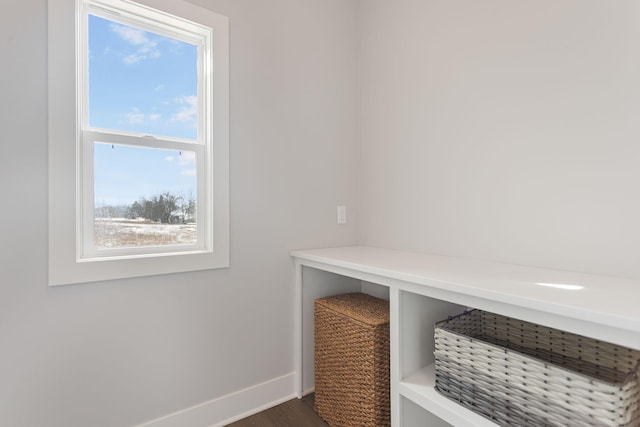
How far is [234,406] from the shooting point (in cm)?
176

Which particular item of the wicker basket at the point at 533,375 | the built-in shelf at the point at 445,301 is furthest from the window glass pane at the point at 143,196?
the wicker basket at the point at 533,375

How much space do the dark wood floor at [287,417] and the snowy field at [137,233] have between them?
1.01 metres

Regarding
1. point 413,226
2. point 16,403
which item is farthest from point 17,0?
point 413,226

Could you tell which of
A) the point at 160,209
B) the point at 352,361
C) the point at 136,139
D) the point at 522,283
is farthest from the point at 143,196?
the point at 522,283

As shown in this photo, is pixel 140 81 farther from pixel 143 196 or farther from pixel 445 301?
pixel 445 301

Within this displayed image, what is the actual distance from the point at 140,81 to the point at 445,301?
1.76 m

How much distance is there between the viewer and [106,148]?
1.50 meters

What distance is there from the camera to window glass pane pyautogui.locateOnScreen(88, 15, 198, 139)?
1480 millimetres

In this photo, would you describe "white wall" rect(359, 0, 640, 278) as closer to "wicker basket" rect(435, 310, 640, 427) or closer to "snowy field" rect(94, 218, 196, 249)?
"wicker basket" rect(435, 310, 640, 427)

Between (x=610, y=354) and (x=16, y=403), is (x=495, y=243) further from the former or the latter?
(x=16, y=403)

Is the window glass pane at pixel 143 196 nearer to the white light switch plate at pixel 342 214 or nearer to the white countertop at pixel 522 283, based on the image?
the white countertop at pixel 522 283

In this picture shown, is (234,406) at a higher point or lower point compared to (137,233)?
lower

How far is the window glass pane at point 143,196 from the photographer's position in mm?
1489

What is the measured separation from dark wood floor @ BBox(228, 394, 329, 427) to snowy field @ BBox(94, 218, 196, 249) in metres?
1.01
